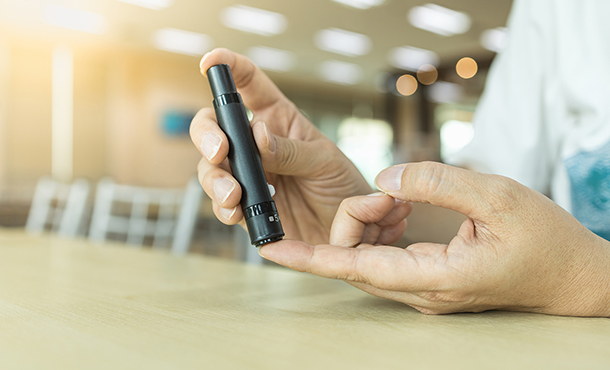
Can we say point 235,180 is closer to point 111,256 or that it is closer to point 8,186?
point 111,256

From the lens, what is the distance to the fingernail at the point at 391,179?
38 cm

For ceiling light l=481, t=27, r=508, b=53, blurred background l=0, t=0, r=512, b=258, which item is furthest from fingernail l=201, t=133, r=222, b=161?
ceiling light l=481, t=27, r=508, b=53

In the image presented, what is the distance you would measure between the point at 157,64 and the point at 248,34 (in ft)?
7.09

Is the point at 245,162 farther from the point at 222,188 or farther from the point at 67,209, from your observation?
the point at 67,209

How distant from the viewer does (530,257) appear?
349mm

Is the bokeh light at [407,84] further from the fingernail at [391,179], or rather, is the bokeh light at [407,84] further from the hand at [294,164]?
the fingernail at [391,179]

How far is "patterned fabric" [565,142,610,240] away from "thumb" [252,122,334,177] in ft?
1.11

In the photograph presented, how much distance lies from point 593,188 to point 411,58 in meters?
7.02

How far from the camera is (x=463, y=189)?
0.35 meters

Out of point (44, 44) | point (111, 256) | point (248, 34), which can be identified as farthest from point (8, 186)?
point (111, 256)

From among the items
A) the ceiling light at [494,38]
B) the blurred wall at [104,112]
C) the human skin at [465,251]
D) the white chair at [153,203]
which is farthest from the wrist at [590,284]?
the blurred wall at [104,112]

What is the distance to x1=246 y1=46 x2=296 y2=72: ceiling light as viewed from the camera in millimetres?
6777

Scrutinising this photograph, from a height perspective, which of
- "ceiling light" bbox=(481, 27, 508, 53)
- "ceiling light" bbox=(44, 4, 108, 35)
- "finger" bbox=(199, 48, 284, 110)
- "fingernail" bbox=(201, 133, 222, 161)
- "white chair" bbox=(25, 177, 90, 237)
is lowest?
Answer: "white chair" bbox=(25, 177, 90, 237)

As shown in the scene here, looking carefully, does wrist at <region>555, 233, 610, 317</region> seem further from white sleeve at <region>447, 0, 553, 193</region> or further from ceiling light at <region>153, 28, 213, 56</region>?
ceiling light at <region>153, 28, 213, 56</region>
